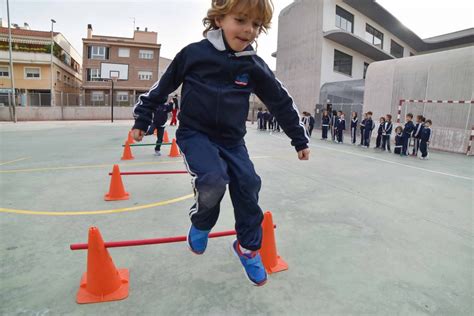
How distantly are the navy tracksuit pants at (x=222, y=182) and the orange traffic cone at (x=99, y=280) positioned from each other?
0.70 m

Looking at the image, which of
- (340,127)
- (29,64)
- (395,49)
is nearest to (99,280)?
(340,127)

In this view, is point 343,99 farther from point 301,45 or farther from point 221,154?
point 221,154

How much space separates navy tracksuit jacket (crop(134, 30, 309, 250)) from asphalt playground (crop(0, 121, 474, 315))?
53 cm

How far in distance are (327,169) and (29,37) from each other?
36696 millimetres

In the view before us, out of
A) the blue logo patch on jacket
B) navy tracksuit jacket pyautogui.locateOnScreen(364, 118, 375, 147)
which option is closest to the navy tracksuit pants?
the blue logo patch on jacket

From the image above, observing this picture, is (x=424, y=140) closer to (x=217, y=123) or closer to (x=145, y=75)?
(x=217, y=123)

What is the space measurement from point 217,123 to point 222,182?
0.42 m

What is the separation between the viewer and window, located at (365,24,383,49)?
2819 cm

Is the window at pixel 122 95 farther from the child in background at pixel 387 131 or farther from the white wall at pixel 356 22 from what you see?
the child in background at pixel 387 131

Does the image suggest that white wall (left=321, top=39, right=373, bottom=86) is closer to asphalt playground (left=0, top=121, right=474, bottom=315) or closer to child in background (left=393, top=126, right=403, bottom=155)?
child in background (left=393, top=126, right=403, bottom=155)

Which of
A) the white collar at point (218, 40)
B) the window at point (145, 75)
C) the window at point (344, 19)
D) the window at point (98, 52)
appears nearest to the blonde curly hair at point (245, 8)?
the white collar at point (218, 40)

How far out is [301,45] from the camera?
84.2 ft

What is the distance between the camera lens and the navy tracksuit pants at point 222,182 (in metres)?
1.96

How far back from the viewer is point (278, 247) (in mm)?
2932
